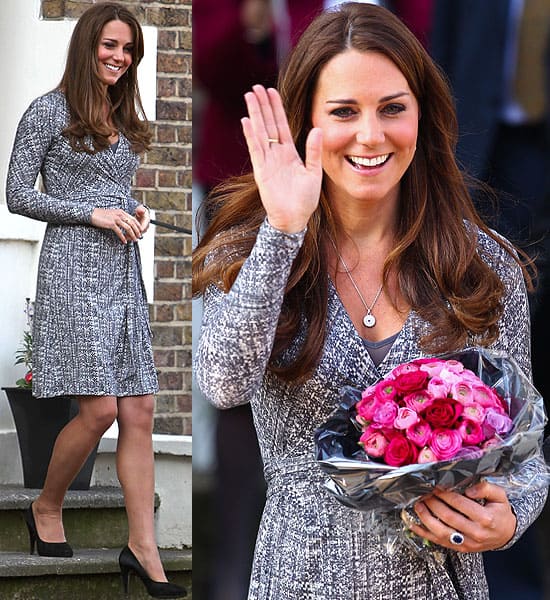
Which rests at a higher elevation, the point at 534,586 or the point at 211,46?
the point at 211,46

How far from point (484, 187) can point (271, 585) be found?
2.45 feet

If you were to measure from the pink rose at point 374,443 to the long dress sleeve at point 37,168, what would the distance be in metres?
1.22

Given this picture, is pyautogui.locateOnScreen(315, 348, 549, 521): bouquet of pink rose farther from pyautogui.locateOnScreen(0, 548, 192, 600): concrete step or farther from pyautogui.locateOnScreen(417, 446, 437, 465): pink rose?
pyautogui.locateOnScreen(0, 548, 192, 600): concrete step

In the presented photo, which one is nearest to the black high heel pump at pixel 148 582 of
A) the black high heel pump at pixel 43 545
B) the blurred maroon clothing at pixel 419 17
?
the black high heel pump at pixel 43 545

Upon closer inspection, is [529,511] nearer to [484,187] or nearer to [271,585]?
[271,585]

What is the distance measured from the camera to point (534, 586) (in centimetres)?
196

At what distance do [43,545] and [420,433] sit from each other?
4.58 ft

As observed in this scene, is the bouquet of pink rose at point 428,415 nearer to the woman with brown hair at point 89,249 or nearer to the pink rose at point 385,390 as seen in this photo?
the pink rose at point 385,390

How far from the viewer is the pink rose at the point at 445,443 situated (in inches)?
58.0

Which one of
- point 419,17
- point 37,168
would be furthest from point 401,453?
point 37,168

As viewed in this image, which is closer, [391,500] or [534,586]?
[391,500]

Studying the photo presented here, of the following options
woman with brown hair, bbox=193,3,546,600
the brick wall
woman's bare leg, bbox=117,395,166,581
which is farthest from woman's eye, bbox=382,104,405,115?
woman's bare leg, bbox=117,395,166,581

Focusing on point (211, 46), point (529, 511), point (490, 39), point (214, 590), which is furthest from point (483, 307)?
point (214, 590)

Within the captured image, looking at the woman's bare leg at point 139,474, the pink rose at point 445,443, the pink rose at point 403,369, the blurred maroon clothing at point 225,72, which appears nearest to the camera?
the pink rose at point 445,443
